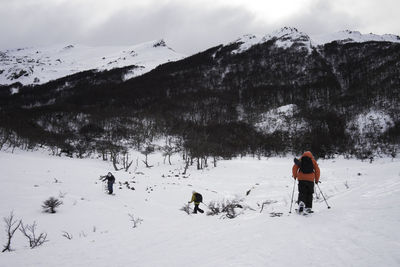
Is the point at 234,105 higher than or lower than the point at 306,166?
higher

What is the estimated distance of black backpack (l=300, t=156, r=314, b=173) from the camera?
6219mm

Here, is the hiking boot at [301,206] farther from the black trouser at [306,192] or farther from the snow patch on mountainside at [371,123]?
the snow patch on mountainside at [371,123]

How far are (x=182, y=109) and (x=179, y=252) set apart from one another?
109686 millimetres

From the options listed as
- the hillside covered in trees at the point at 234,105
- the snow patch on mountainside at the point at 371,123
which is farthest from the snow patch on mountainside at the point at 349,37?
the snow patch on mountainside at the point at 371,123

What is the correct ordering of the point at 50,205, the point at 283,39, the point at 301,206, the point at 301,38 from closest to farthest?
the point at 301,206 < the point at 50,205 < the point at 301,38 < the point at 283,39

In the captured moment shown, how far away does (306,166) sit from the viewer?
6250 mm

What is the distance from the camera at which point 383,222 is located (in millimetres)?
4074

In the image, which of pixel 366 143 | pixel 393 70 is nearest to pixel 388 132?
pixel 366 143

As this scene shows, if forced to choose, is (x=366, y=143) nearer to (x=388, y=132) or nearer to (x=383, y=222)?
(x=388, y=132)

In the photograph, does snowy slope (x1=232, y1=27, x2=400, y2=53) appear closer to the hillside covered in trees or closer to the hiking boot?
the hillside covered in trees

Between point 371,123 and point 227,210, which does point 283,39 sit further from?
point 227,210

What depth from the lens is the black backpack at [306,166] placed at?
622cm

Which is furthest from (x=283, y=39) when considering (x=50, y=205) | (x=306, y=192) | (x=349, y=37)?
(x=50, y=205)

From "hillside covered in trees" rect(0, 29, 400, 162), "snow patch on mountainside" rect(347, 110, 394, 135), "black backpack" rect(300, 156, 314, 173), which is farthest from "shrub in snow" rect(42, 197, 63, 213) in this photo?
"snow patch on mountainside" rect(347, 110, 394, 135)
